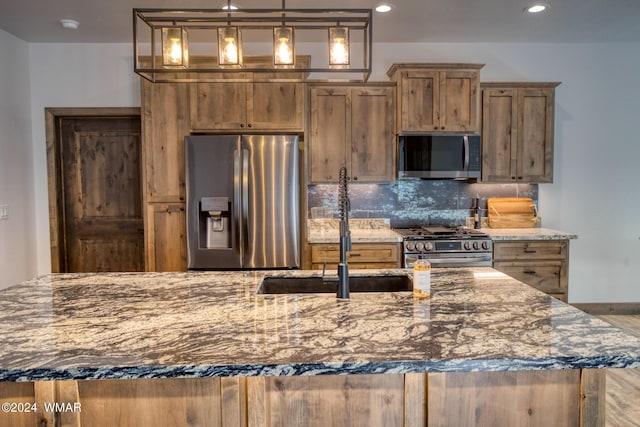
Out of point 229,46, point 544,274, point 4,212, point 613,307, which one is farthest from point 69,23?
point 613,307

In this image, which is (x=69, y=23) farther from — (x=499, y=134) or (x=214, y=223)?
(x=499, y=134)

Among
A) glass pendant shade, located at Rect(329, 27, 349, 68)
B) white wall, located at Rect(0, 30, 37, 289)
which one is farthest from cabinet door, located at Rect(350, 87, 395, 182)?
white wall, located at Rect(0, 30, 37, 289)

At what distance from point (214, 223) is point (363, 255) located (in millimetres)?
1259

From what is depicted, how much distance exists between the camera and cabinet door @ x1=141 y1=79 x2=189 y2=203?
3570 mm

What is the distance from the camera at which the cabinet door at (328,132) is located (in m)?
3.81

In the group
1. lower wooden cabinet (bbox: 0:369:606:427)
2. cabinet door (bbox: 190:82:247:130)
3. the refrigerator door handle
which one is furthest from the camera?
cabinet door (bbox: 190:82:247:130)

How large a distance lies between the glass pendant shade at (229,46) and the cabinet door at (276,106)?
174 centimetres

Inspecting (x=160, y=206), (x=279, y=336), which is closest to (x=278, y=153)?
(x=160, y=206)

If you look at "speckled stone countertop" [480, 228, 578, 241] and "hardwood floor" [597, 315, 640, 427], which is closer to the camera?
"hardwood floor" [597, 315, 640, 427]

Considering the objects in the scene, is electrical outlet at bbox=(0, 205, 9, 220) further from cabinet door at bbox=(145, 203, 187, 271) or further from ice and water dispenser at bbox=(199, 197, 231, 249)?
ice and water dispenser at bbox=(199, 197, 231, 249)

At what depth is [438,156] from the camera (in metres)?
3.83

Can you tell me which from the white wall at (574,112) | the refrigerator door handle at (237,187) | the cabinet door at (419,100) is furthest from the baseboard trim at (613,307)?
the refrigerator door handle at (237,187)

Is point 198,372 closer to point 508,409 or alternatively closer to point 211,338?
point 211,338

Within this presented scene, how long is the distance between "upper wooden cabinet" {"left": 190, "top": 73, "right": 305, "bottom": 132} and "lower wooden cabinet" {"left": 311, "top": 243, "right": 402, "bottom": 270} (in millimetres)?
1042
